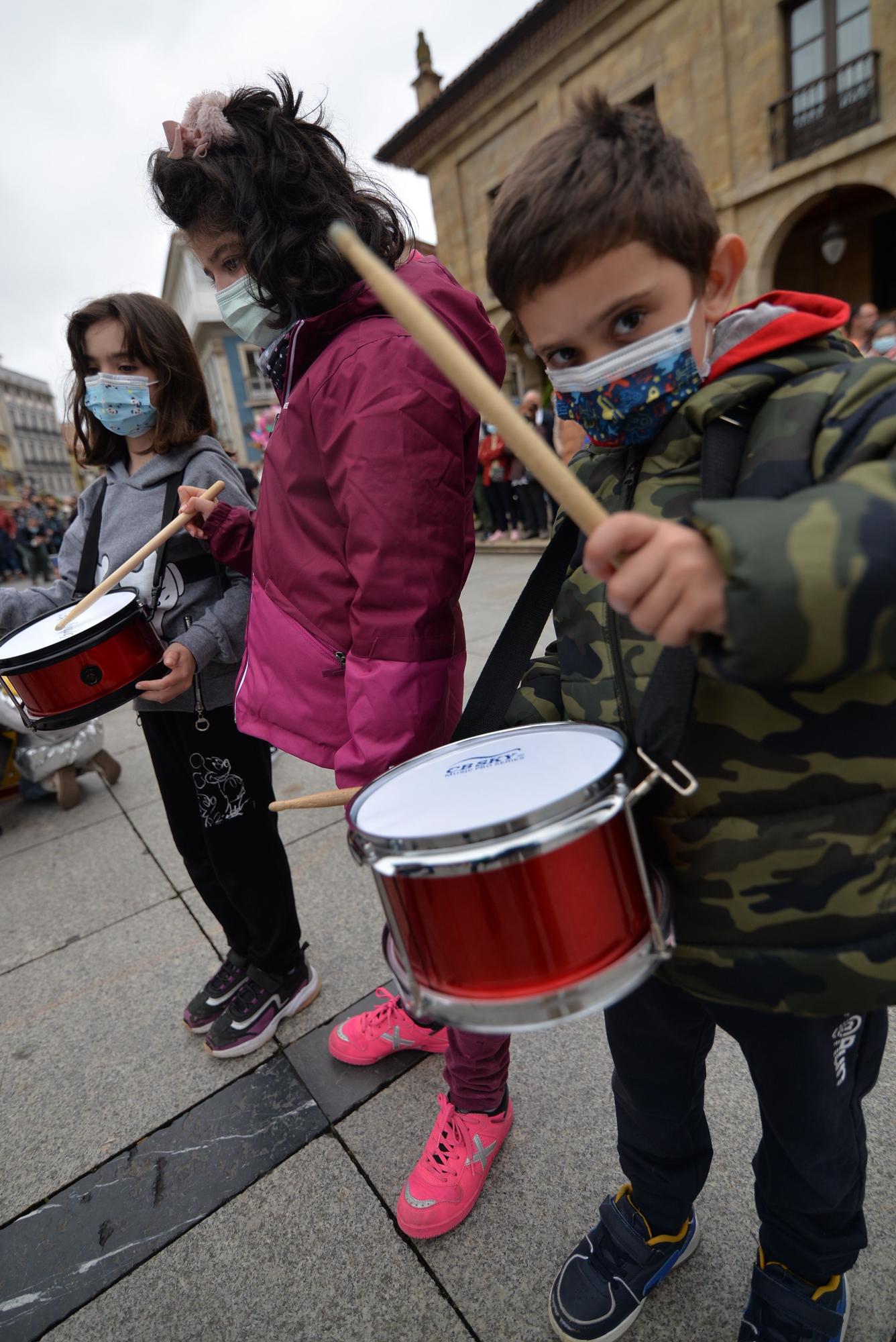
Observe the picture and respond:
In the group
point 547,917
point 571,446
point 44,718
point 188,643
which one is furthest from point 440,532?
point 571,446

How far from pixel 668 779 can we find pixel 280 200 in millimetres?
1258

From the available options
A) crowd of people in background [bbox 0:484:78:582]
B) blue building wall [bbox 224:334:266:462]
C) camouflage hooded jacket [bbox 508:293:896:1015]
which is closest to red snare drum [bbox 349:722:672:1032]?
camouflage hooded jacket [bbox 508:293:896:1015]

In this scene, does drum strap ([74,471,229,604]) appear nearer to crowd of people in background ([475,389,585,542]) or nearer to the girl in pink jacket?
the girl in pink jacket

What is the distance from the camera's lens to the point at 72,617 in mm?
1738

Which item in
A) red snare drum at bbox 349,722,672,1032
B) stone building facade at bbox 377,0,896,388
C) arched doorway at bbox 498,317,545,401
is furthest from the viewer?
arched doorway at bbox 498,317,545,401

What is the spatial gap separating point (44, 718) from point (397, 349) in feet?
4.17

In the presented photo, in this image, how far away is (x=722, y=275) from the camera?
0.96 m

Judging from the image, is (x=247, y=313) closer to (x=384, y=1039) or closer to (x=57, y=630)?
(x=57, y=630)

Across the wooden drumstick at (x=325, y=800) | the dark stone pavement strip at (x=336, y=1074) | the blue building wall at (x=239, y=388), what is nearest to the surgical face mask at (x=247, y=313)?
the wooden drumstick at (x=325, y=800)

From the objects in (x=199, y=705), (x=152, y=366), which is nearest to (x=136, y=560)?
(x=199, y=705)

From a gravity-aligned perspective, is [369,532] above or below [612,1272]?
above

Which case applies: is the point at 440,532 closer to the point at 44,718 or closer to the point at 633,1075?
the point at 633,1075

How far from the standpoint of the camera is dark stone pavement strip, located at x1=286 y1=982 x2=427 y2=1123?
1805 millimetres

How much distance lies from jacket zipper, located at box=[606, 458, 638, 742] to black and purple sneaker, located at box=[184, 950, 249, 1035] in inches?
64.6
